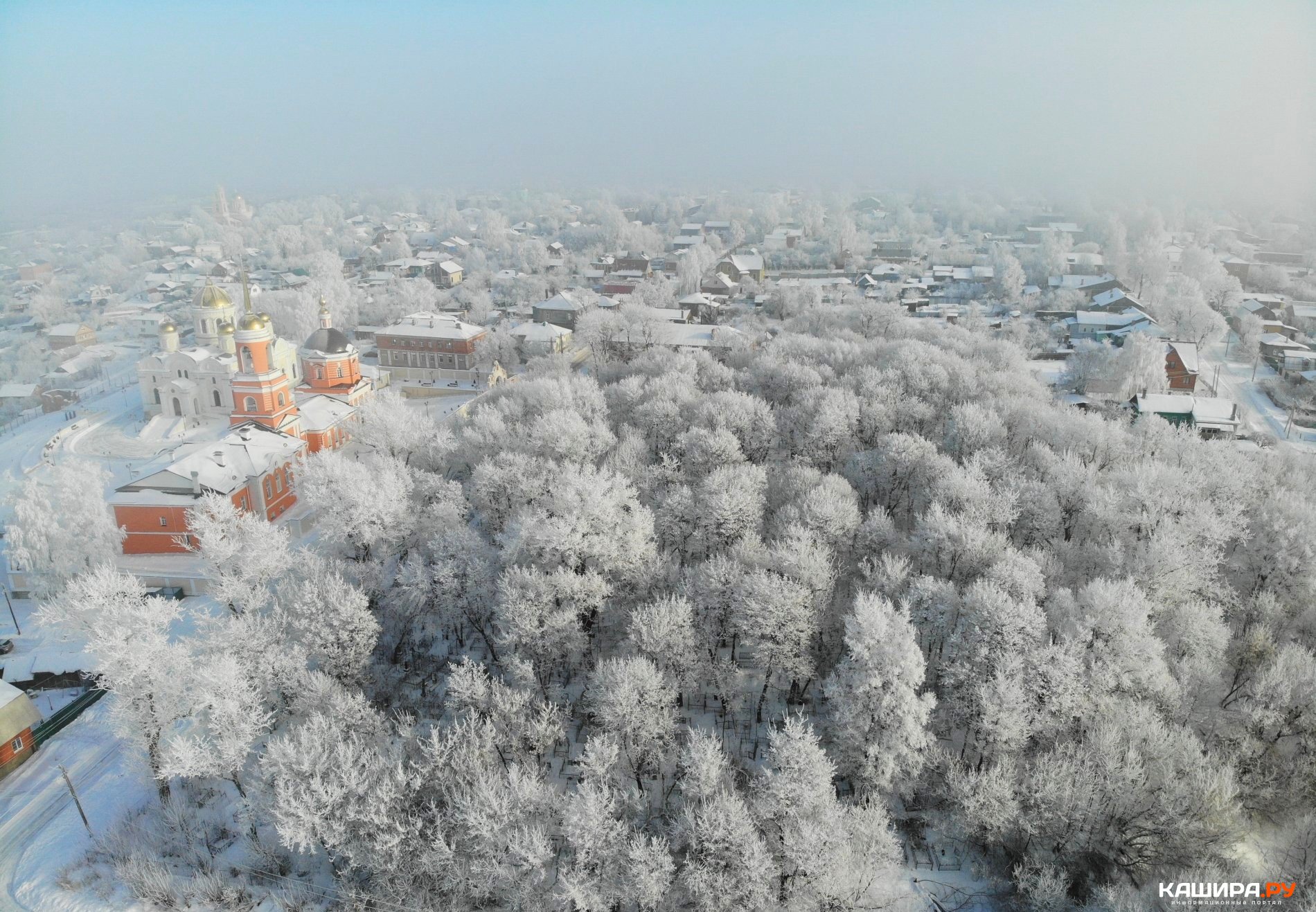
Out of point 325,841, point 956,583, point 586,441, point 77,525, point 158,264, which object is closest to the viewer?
point 325,841

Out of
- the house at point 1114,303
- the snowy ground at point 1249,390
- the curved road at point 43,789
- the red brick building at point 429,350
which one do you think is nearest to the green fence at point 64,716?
the curved road at point 43,789

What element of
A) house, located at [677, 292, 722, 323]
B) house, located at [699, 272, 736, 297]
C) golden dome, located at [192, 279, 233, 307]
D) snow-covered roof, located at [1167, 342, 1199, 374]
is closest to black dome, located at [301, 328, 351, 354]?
golden dome, located at [192, 279, 233, 307]

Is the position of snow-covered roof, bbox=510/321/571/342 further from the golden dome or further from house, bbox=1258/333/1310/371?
house, bbox=1258/333/1310/371

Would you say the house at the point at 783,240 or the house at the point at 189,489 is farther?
the house at the point at 783,240

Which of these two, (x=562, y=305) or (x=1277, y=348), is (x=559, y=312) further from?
(x=1277, y=348)

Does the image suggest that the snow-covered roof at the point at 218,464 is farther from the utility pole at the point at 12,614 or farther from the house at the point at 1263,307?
the house at the point at 1263,307

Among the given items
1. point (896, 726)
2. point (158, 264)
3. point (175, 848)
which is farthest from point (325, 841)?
point (158, 264)

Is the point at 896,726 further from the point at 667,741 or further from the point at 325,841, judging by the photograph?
the point at 325,841
